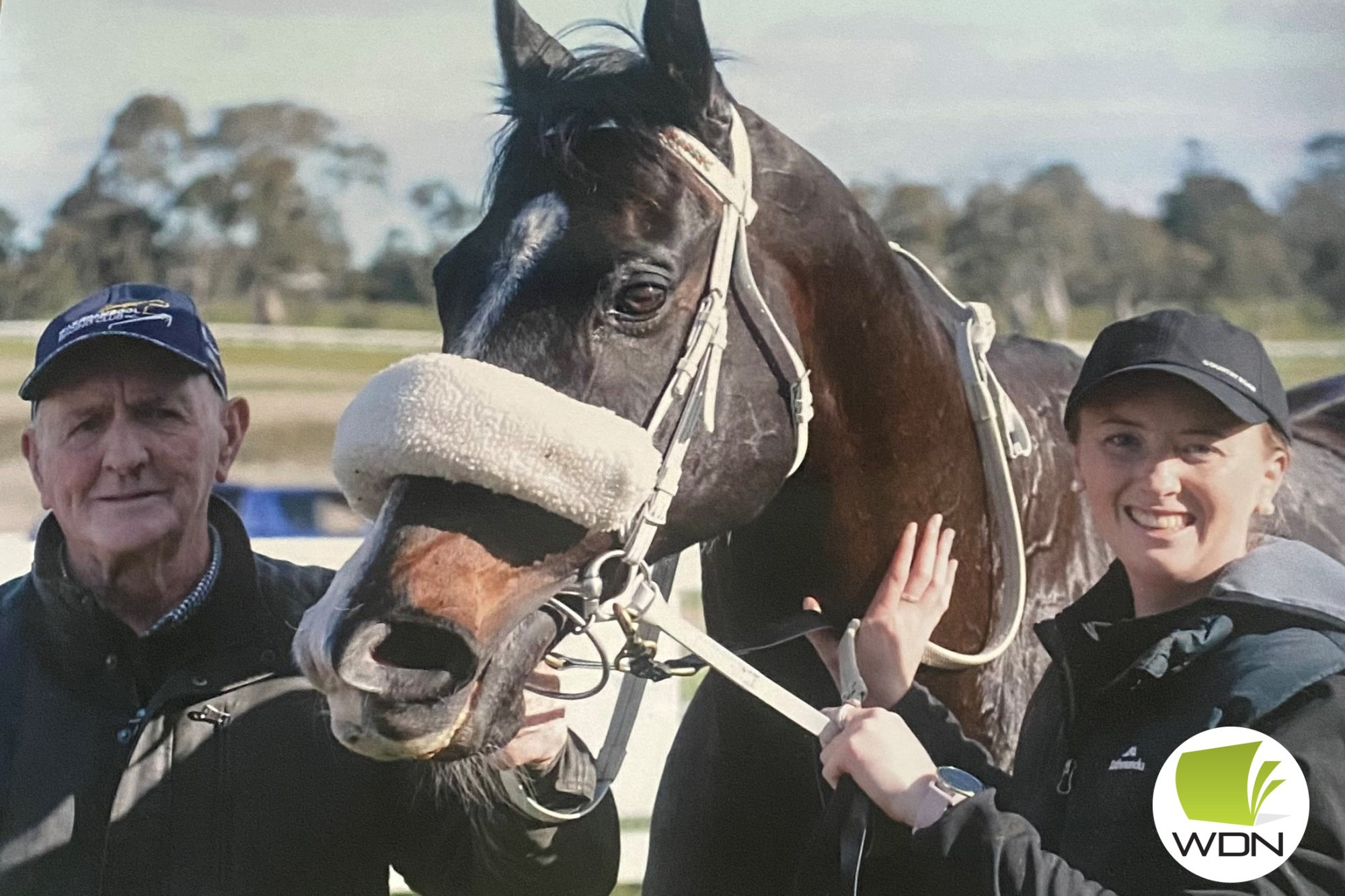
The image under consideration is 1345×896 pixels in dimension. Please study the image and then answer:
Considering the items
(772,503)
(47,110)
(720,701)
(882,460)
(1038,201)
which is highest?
(1038,201)

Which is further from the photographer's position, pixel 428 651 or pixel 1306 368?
pixel 1306 368

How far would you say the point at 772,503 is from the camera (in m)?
2.09

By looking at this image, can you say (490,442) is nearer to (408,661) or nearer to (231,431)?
(408,661)

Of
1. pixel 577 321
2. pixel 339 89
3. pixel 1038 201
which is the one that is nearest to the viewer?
pixel 577 321

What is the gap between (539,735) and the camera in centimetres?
199

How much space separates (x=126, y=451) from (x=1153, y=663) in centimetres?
143

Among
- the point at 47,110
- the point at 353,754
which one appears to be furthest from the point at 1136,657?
the point at 47,110

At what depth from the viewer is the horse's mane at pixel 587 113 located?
1.84 meters

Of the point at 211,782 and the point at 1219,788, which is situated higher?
the point at 1219,788

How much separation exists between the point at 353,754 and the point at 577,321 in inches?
31.8

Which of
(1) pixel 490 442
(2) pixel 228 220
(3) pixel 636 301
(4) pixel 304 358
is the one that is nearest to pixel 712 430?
(3) pixel 636 301

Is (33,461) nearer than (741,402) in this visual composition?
No

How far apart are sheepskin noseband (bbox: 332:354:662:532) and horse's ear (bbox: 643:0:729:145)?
45cm

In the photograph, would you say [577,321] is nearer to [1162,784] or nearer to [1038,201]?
[1162,784]
